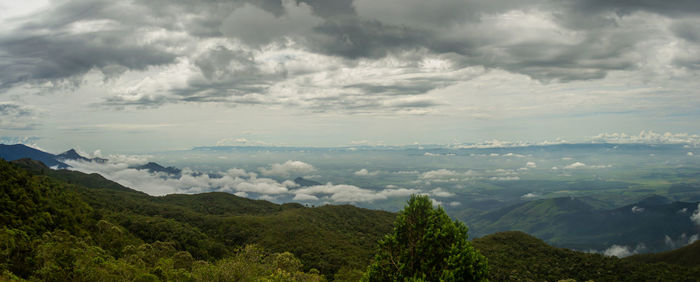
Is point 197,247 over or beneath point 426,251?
beneath

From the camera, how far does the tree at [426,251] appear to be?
814 inches

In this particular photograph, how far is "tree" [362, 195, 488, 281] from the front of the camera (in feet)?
67.9

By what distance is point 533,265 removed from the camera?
129 metres

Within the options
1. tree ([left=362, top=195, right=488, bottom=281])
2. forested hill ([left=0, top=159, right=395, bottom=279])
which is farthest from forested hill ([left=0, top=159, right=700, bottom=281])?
tree ([left=362, top=195, right=488, bottom=281])

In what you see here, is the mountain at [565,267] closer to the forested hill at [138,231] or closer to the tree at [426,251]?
the forested hill at [138,231]

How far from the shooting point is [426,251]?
22.3 meters

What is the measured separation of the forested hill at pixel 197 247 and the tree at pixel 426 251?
745 inches

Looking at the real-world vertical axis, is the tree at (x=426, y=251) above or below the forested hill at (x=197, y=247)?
above

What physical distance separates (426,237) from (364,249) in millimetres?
118500

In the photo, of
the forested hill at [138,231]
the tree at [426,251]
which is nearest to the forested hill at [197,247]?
the forested hill at [138,231]

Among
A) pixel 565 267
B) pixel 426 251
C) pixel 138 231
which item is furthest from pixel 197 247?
pixel 565 267

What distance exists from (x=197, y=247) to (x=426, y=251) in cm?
10487

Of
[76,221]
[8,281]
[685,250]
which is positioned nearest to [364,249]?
[76,221]

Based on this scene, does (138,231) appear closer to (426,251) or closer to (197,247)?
(197,247)
